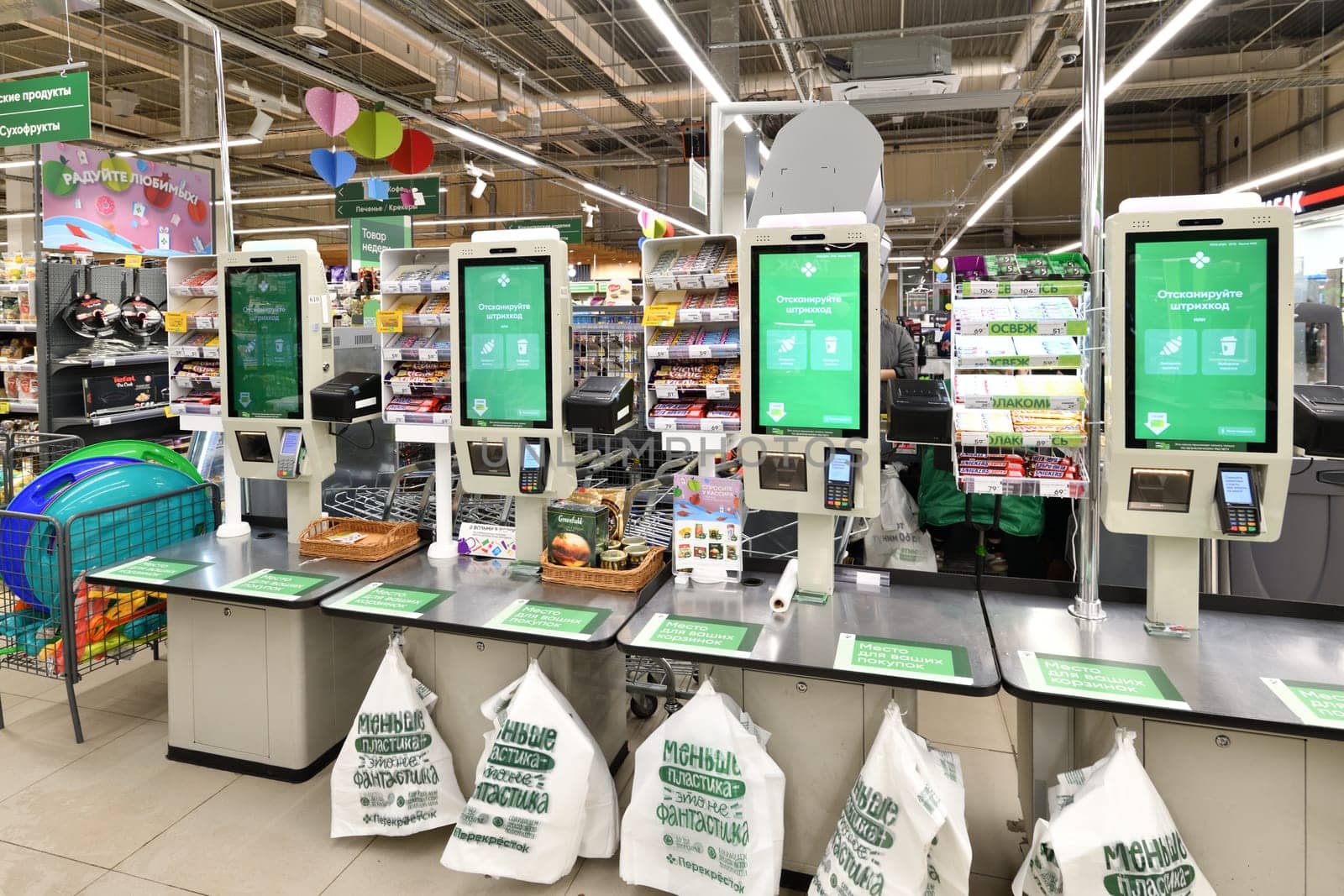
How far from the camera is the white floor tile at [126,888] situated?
107 inches

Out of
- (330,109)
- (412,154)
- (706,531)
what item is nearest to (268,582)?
(706,531)

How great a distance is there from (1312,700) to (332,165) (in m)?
8.66

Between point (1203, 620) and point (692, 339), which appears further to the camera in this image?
point (692, 339)

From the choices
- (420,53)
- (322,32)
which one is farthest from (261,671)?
(420,53)

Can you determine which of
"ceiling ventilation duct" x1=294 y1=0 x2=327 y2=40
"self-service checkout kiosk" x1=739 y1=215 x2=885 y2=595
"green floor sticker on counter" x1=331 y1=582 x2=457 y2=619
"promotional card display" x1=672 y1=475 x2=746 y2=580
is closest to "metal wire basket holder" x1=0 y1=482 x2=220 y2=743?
"green floor sticker on counter" x1=331 y1=582 x2=457 y2=619

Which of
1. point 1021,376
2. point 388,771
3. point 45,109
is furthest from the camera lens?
point 45,109

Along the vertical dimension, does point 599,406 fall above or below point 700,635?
above

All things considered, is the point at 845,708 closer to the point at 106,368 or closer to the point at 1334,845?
the point at 1334,845

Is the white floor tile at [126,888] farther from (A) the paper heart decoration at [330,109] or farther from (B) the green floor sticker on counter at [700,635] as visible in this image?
(A) the paper heart decoration at [330,109]

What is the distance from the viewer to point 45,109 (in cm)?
542

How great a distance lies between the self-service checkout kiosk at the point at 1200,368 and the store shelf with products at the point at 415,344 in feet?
7.81

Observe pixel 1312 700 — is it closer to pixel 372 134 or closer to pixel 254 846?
pixel 254 846

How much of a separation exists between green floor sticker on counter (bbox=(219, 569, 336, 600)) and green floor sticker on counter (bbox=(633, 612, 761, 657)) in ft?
4.26

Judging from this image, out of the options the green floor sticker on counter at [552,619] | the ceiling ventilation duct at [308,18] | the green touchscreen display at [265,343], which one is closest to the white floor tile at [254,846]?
the green floor sticker on counter at [552,619]
